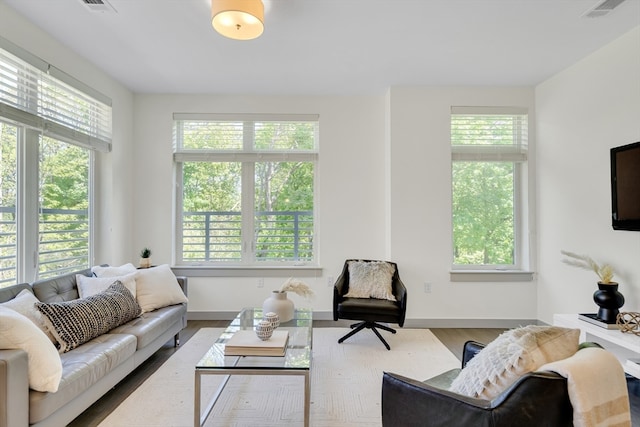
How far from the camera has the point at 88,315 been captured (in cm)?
234

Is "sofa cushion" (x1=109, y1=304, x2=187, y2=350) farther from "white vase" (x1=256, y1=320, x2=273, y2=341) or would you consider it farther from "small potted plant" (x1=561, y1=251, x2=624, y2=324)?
"small potted plant" (x1=561, y1=251, x2=624, y2=324)

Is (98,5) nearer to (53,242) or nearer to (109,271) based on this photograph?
(53,242)

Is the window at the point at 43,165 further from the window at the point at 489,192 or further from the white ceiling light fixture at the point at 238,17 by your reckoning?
the window at the point at 489,192

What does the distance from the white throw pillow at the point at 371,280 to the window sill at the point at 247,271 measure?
0.62m

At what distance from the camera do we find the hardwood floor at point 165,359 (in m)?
2.23

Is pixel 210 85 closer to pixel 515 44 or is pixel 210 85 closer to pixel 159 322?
pixel 159 322

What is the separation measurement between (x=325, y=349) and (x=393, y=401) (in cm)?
191

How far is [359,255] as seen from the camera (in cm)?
428

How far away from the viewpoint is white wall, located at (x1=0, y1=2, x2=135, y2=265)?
3225mm

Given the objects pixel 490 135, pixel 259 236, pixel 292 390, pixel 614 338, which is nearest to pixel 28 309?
pixel 292 390

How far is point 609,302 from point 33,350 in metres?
3.81

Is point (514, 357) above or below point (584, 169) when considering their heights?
below

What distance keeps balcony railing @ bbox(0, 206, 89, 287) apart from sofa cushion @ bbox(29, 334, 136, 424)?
1026 millimetres

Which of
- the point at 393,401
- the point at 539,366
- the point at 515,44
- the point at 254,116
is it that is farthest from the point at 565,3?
the point at 254,116
